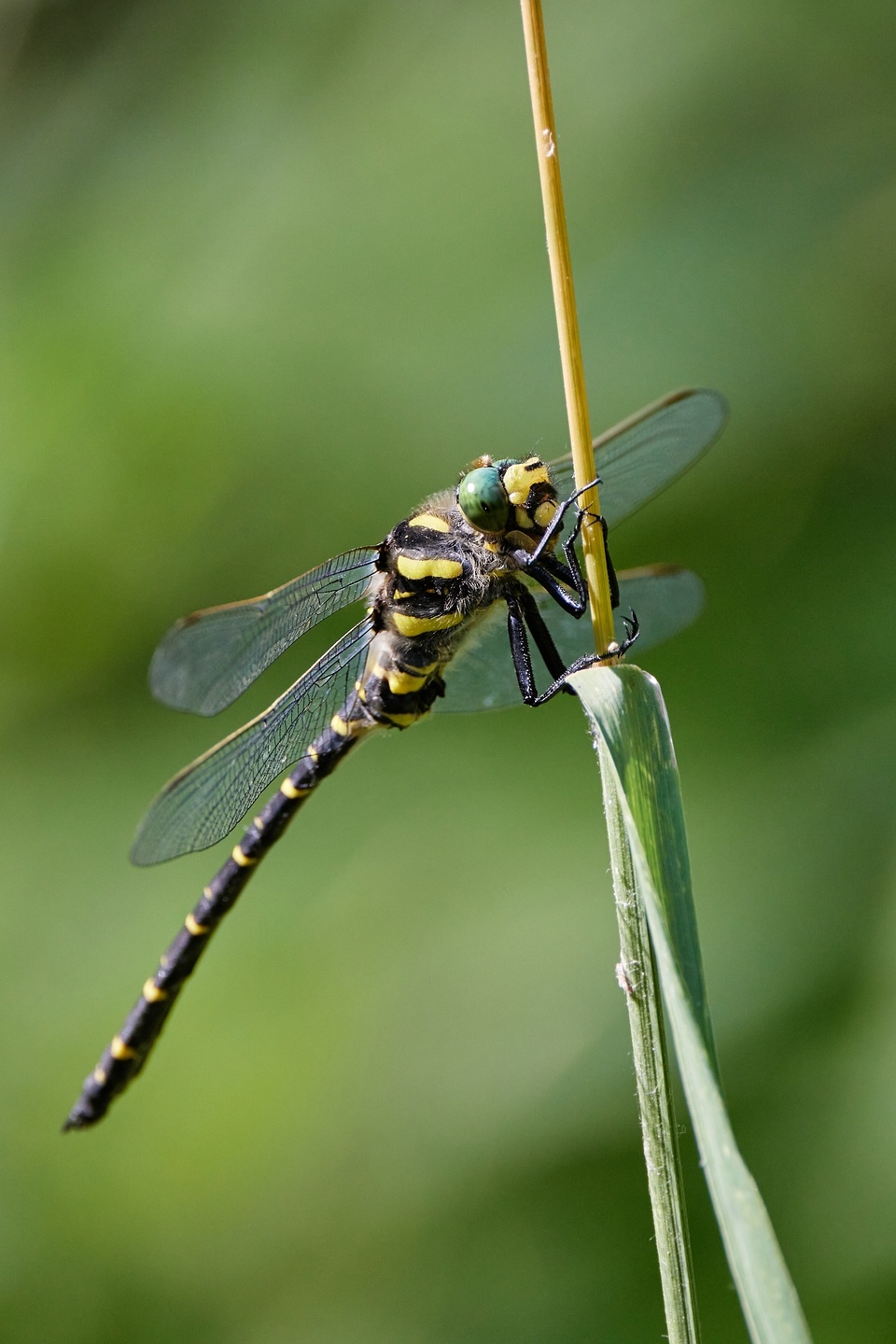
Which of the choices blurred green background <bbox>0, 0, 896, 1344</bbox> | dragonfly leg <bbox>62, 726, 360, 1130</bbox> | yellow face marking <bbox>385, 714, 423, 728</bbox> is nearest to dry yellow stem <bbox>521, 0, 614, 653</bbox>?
yellow face marking <bbox>385, 714, 423, 728</bbox>

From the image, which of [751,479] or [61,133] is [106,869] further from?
[61,133]

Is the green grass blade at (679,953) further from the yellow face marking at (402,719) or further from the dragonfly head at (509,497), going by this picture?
the yellow face marking at (402,719)

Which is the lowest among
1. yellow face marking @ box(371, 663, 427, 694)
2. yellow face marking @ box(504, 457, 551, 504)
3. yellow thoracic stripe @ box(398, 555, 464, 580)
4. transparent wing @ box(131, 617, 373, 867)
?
transparent wing @ box(131, 617, 373, 867)

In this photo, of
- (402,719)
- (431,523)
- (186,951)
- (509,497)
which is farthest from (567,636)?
(186,951)

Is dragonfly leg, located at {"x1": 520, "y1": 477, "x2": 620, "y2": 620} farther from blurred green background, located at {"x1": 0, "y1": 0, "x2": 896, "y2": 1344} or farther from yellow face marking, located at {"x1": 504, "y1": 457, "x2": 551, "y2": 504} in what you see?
blurred green background, located at {"x1": 0, "y1": 0, "x2": 896, "y2": 1344}

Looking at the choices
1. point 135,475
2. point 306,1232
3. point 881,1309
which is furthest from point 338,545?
point 881,1309

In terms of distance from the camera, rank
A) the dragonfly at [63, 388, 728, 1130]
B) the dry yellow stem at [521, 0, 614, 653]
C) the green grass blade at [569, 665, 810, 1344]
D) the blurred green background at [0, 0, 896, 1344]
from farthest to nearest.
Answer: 1. the blurred green background at [0, 0, 896, 1344]
2. the dragonfly at [63, 388, 728, 1130]
3. the dry yellow stem at [521, 0, 614, 653]
4. the green grass blade at [569, 665, 810, 1344]
